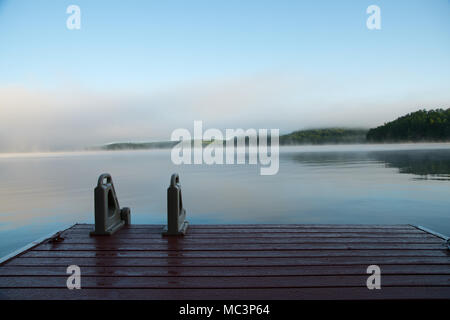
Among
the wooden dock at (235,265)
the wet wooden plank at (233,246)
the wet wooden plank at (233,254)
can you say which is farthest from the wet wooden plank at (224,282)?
the wet wooden plank at (233,246)

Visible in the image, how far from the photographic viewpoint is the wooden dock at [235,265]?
2893mm

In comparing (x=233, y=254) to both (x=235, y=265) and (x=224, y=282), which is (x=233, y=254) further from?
(x=224, y=282)

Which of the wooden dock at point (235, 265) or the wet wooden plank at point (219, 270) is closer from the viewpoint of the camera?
the wooden dock at point (235, 265)

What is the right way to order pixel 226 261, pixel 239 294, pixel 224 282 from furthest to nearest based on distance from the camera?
pixel 226 261 → pixel 224 282 → pixel 239 294

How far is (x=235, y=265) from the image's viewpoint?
3584 millimetres

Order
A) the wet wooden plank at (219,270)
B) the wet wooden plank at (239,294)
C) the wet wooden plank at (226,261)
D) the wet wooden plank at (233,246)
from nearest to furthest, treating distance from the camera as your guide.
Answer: the wet wooden plank at (239,294), the wet wooden plank at (219,270), the wet wooden plank at (226,261), the wet wooden plank at (233,246)

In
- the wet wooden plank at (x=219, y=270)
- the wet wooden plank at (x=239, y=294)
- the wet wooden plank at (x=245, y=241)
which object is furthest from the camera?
the wet wooden plank at (x=245, y=241)

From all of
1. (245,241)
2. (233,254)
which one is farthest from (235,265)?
(245,241)

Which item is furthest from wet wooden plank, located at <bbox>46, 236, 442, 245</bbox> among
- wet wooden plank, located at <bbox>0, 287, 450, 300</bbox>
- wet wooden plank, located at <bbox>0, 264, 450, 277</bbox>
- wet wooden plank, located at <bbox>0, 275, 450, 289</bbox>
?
wet wooden plank, located at <bbox>0, 287, 450, 300</bbox>

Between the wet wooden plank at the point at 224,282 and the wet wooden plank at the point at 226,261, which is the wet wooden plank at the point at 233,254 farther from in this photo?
the wet wooden plank at the point at 224,282

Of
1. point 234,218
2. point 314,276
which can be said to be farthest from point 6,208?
point 314,276

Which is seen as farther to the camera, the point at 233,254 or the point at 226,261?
the point at 233,254

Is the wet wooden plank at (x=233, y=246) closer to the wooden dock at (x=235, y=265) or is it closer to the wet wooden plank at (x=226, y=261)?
the wooden dock at (x=235, y=265)

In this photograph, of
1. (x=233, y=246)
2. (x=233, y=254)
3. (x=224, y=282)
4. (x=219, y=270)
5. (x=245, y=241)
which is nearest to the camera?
(x=224, y=282)
